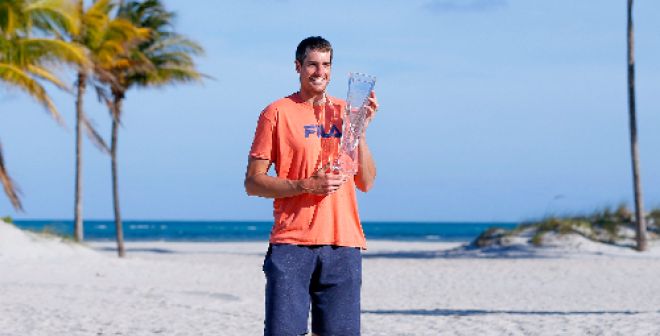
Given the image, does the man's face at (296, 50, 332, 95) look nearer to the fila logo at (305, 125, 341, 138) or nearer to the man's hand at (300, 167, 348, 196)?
the fila logo at (305, 125, 341, 138)

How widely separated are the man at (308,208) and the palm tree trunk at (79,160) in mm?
20859

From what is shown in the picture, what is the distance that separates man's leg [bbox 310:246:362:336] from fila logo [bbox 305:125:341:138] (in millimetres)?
397

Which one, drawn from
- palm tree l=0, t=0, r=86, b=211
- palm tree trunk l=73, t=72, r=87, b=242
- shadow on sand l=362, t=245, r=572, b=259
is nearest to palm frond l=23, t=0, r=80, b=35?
palm tree l=0, t=0, r=86, b=211

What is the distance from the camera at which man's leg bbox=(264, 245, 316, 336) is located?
3.38 metres

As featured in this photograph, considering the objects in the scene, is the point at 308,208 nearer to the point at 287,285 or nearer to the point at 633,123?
the point at 287,285

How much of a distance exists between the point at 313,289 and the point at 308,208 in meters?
0.32

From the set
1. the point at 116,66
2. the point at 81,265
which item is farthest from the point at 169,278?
the point at 116,66

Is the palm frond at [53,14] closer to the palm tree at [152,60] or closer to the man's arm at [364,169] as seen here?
the palm tree at [152,60]

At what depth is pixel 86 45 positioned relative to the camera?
22.4 m

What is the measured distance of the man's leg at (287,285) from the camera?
338cm

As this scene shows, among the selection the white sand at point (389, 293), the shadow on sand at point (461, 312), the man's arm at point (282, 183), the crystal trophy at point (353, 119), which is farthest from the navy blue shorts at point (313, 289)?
the shadow on sand at point (461, 312)

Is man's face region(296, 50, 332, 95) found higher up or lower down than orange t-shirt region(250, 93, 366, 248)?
higher up

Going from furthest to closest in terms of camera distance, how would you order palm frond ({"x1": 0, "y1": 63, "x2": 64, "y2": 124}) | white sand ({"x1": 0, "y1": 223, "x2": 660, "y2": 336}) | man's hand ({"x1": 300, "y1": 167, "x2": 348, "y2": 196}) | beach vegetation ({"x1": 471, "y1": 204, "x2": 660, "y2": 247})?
beach vegetation ({"x1": 471, "y1": 204, "x2": 660, "y2": 247})
palm frond ({"x1": 0, "y1": 63, "x2": 64, "y2": 124})
white sand ({"x1": 0, "y1": 223, "x2": 660, "y2": 336})
man's hand ({"x1": 300, "y1": 167, "x2": 348, "y2": 196})

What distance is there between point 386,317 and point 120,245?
15328 mm
